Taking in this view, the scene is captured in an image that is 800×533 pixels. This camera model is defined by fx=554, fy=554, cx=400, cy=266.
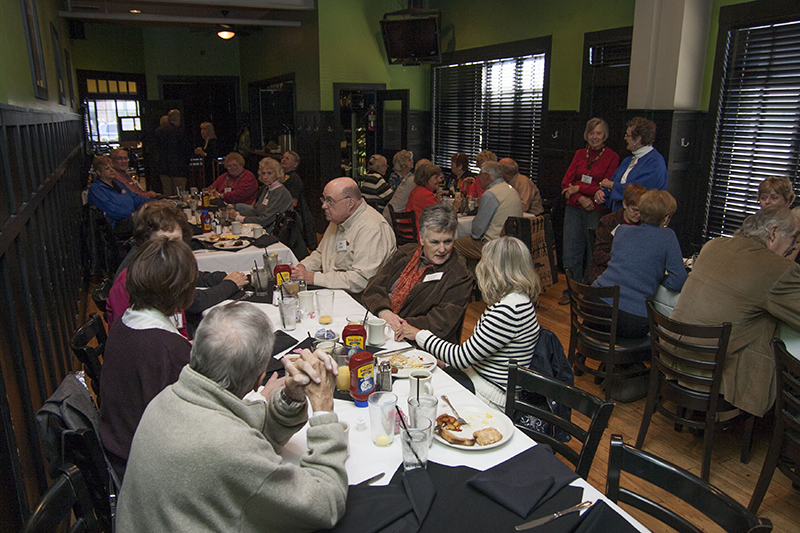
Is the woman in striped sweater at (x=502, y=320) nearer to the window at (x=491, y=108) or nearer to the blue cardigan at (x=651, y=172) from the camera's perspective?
the blue cardigan at (x=651, y=172)

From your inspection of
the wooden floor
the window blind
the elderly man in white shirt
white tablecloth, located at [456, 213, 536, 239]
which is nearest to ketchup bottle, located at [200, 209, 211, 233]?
the elderly man in white shirt

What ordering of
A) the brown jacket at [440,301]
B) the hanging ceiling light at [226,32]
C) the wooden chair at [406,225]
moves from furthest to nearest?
the hanging ceiling light at [226,32], the wooden chair at [406,225], the brown jacket at [440,301]

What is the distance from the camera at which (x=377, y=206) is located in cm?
752

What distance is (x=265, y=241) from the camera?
4773 millimetres

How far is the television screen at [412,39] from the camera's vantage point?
8.16 m

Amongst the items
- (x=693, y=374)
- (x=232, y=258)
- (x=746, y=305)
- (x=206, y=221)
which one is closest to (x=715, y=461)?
(x=693, y=374)

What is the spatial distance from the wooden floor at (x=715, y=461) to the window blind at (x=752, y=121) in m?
2.47

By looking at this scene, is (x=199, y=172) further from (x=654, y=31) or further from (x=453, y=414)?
(x=453, y=414)

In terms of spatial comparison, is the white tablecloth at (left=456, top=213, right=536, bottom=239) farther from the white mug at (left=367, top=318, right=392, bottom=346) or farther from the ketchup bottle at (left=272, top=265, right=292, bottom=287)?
the white mug at (left=367, top=318, right=392, bottom=346)

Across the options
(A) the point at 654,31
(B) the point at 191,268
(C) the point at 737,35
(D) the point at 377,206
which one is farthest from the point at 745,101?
(B) the point at 191,268

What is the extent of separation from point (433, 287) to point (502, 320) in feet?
2.25

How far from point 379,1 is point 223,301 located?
7.25m

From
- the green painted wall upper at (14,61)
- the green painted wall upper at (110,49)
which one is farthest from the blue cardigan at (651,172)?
the green painted wall upper at (110,49)

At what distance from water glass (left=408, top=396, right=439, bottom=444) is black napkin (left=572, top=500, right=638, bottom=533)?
0.49m
